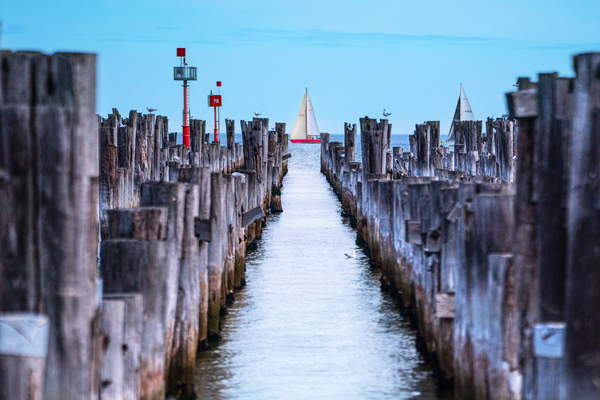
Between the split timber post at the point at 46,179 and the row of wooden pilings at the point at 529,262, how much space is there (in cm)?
224

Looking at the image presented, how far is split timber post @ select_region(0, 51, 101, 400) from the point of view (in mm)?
3867

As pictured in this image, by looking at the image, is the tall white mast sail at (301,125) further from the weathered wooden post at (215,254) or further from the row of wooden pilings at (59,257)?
the row of wooden pilings at (59,257)

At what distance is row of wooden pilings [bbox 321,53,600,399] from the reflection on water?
608 mm

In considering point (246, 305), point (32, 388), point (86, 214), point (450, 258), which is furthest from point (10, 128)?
point (246, 305)

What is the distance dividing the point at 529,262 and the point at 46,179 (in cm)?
260

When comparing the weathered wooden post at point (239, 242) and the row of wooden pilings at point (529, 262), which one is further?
the weathered wooden post at point (239, 242)


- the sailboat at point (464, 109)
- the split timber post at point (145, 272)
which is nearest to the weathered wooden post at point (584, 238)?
the split timber post at point (145, 272)

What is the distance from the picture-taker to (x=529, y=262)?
15.0 ft

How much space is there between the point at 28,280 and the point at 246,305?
6.93 m

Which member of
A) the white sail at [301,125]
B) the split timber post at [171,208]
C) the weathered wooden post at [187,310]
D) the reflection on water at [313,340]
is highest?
the white sail at [301,125]

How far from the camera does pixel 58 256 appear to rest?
3908 mm

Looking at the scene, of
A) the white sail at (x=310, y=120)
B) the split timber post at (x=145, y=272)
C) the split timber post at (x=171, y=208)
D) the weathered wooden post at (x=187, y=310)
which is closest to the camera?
the split timber post at (x=145, y=272)

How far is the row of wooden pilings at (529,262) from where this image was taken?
3.89 meters

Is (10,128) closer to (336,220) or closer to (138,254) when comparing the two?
(138,254)
